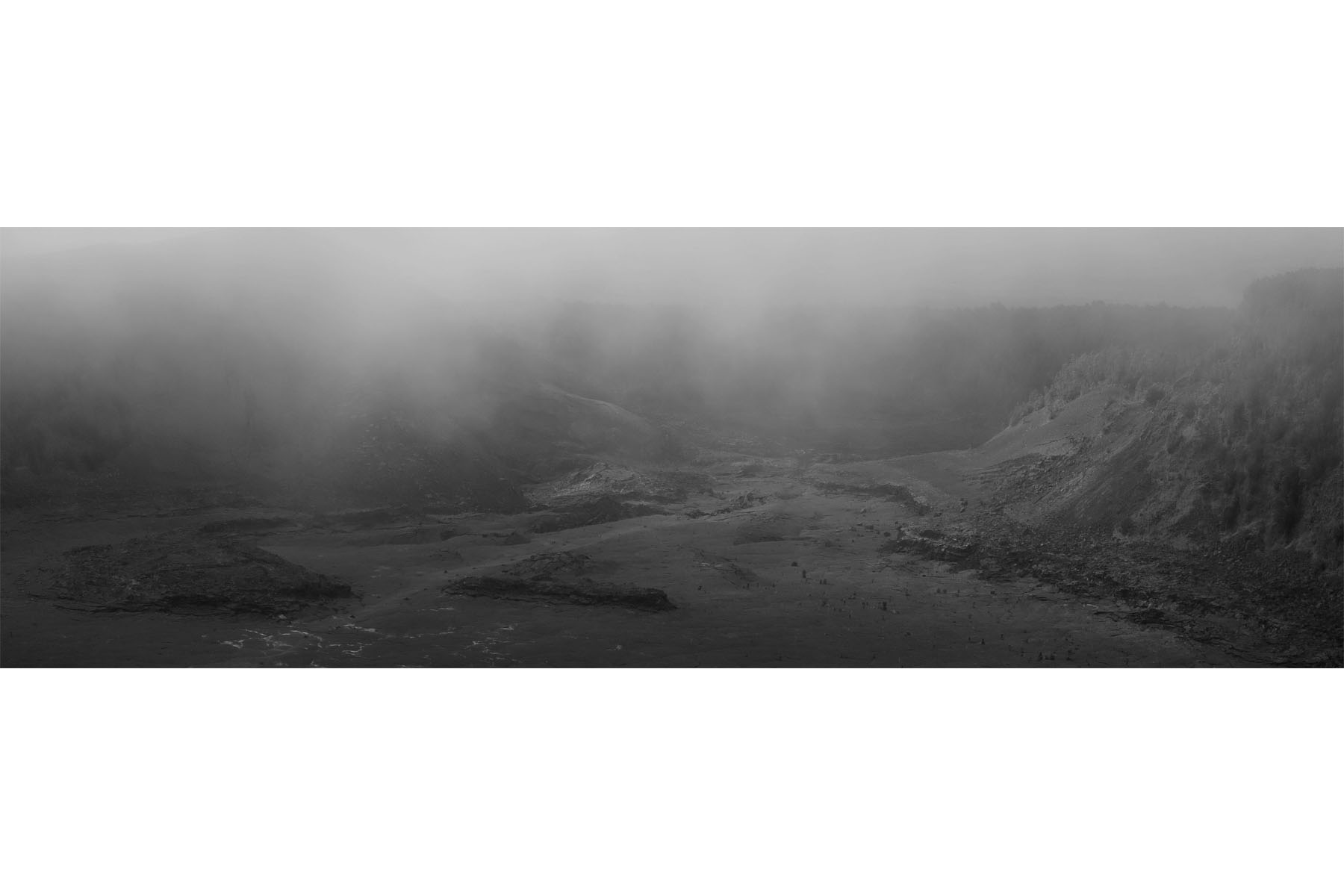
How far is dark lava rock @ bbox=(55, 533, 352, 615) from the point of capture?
8.92 metres

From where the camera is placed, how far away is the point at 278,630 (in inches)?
341

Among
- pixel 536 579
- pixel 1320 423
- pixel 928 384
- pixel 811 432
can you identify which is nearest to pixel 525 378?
pixel 536 579

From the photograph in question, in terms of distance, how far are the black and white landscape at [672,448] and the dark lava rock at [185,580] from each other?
Answer: 3 centimetres

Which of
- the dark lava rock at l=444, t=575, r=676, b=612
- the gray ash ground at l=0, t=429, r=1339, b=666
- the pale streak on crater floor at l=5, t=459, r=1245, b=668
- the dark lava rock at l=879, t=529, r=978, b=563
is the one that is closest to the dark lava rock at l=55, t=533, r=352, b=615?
the gray ash ground at l=0, t=429, r=1339, b=666

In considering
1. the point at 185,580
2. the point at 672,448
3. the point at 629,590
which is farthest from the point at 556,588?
the point at 185,580

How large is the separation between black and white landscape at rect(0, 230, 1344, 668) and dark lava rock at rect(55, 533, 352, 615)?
3cm

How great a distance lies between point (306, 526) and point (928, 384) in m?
7.21

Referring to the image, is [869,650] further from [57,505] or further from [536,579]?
[57,505]

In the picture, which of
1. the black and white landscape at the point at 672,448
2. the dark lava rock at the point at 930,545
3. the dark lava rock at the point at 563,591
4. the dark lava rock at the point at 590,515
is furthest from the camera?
the dark lava rock at the point at 590,515

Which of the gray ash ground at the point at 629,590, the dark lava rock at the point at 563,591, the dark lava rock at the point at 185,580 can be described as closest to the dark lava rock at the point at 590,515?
the gray ash ground at the point at 629,590

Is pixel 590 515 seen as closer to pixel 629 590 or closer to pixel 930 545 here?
pixel 629 590

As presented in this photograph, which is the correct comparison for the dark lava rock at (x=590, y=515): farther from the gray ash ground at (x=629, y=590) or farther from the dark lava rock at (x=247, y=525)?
the dark lava rock at (x=247, y=525)

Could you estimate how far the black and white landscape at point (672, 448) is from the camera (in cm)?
876

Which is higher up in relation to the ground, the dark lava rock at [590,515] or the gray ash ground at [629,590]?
the dark lava rock at [590,515]
